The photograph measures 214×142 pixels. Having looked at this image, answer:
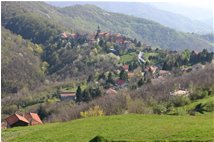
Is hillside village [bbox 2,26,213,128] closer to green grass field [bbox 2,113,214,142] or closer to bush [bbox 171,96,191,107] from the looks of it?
bush [bbox 171,96,191,107]

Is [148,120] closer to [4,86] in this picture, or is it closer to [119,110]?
[119,110]

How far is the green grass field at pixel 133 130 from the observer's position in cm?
1880

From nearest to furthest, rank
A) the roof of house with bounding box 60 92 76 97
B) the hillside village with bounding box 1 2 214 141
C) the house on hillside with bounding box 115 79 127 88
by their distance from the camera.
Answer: the hillside village with bounding box 1 2 214 141
the roof of house with bounding box 60 92 76 97
the house on hillside with bounding box 115 79 127 88

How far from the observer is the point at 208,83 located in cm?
5362

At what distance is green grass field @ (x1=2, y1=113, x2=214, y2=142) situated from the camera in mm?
18802

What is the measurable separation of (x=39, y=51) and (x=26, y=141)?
535 ft

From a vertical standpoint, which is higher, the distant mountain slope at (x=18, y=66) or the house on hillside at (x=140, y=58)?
the house on hillside at (x=140, y=58)

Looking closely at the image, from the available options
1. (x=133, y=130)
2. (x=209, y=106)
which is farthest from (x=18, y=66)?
(x=133, y=130)

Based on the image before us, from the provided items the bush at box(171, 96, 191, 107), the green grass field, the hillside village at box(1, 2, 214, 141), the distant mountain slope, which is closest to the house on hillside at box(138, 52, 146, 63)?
the hillside village at box(1, 2, 214, 141)

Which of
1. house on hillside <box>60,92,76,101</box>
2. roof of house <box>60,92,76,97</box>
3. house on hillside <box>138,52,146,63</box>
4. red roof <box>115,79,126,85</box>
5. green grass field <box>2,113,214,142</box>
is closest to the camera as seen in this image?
green grass field <box>2,113,214,142</box>

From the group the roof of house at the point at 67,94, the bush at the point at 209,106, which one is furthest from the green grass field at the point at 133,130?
the roof of house at the point at 67,94

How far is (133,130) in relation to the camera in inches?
866

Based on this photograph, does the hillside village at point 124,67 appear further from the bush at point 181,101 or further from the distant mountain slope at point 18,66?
the distant mountain slope at point 18,66

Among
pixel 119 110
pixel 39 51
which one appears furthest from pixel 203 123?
pixel 39 51
